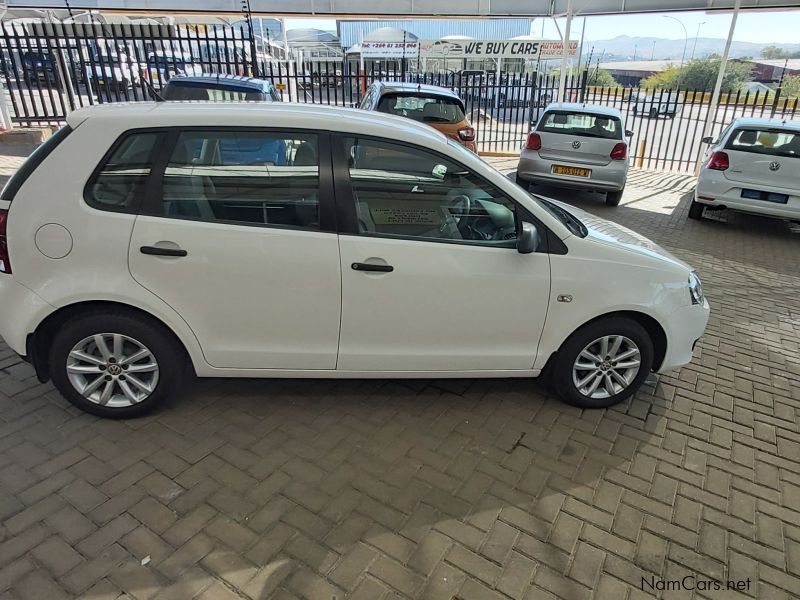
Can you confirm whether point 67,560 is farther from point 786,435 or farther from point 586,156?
point 586,156

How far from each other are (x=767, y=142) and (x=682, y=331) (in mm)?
6368

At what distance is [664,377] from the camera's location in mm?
3885

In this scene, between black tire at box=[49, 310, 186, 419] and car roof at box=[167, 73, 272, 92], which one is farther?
car roof at box=[167, 73, 272, 92]

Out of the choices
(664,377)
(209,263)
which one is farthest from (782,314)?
(209,263)

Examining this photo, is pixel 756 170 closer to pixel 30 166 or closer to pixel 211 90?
pixel 211 90

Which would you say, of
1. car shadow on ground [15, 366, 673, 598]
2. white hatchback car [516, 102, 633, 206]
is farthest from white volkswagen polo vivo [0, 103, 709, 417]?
white hatchback car [516, 102, 633, 206]

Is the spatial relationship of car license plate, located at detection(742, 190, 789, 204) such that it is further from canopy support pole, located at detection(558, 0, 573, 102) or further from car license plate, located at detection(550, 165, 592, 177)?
canopy support pole, located at detection(558, 0, 573, 102)

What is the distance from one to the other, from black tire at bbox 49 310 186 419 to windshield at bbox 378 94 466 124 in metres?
6.95

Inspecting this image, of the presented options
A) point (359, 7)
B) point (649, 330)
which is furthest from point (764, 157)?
point (359, 7)

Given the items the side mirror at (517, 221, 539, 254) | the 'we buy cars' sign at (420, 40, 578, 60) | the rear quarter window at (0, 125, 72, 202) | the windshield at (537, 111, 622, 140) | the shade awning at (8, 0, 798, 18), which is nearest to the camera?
the rear quarter window at (0, 125, 72, 202)

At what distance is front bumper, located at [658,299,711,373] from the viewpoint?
3.25 metres

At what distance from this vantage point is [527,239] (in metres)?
2.85

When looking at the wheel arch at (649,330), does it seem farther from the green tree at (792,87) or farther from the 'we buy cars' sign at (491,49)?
the green tree at (792,87)

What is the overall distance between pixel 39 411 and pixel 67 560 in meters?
1.25
